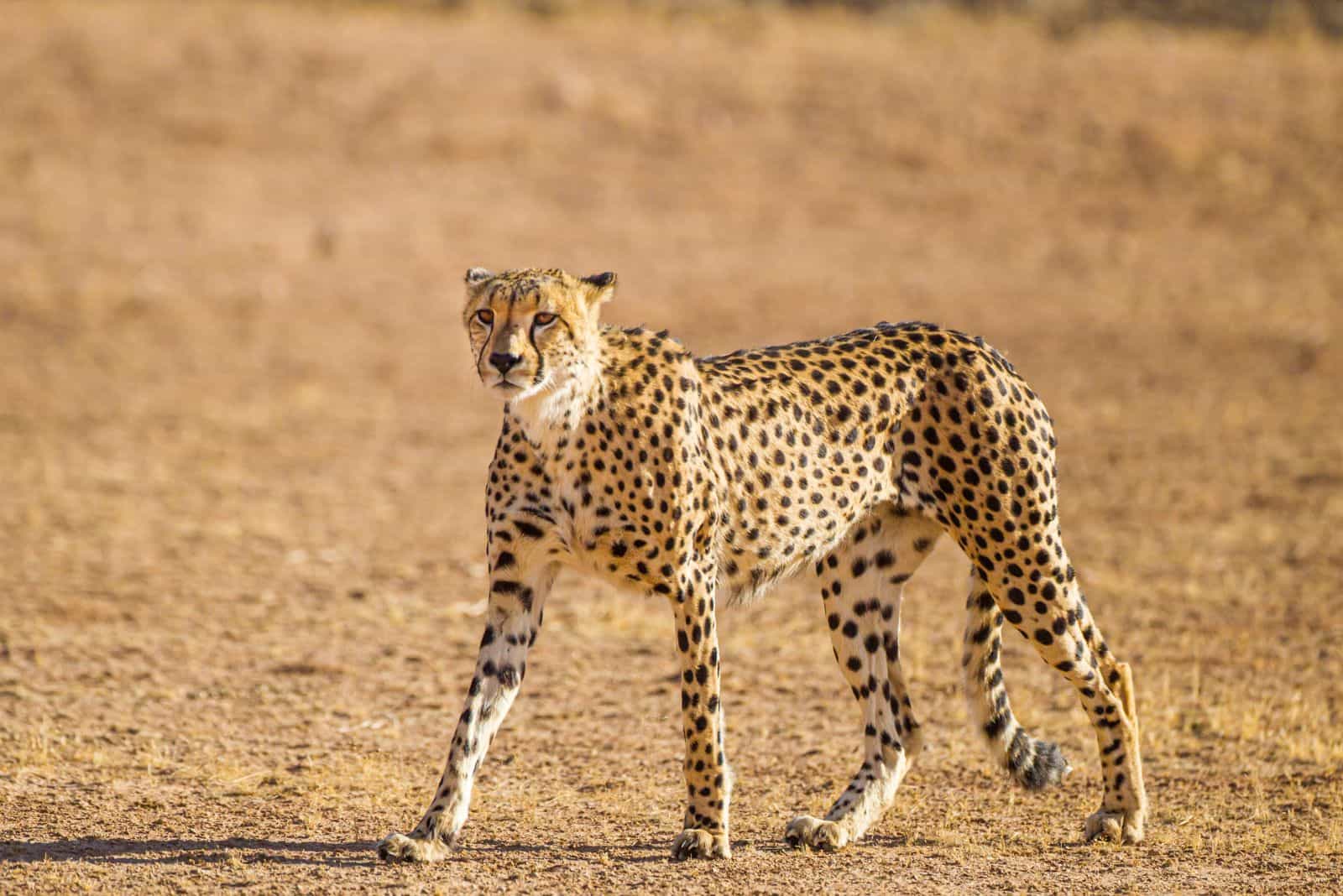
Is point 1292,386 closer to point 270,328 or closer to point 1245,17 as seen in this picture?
point 270,328

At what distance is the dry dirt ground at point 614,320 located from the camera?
6242 millimetres

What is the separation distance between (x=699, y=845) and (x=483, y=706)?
76cm

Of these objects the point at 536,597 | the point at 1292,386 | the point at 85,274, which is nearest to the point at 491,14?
the point at 85,274

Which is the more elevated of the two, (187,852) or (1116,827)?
(1116,827)

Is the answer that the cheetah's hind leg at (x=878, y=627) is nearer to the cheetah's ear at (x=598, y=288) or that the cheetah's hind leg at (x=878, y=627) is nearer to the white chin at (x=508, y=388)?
the cheetah's ear at (x=598, y=288)

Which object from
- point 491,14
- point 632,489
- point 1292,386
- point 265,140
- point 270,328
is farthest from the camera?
point 491,14

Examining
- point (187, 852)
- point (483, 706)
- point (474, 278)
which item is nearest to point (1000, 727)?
point (483, 706)

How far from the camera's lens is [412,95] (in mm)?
21797

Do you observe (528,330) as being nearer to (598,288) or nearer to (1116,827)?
(598,288)

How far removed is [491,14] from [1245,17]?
10.2m

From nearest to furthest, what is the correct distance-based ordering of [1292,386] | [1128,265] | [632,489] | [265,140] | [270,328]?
[632,489] < [1292,386] < [270,328] < [1128,265] < [265,140]

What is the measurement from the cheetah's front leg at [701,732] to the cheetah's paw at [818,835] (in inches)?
11.7

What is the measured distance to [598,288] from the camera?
18.7ft

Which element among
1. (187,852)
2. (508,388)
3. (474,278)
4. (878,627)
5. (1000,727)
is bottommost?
(187,852)
